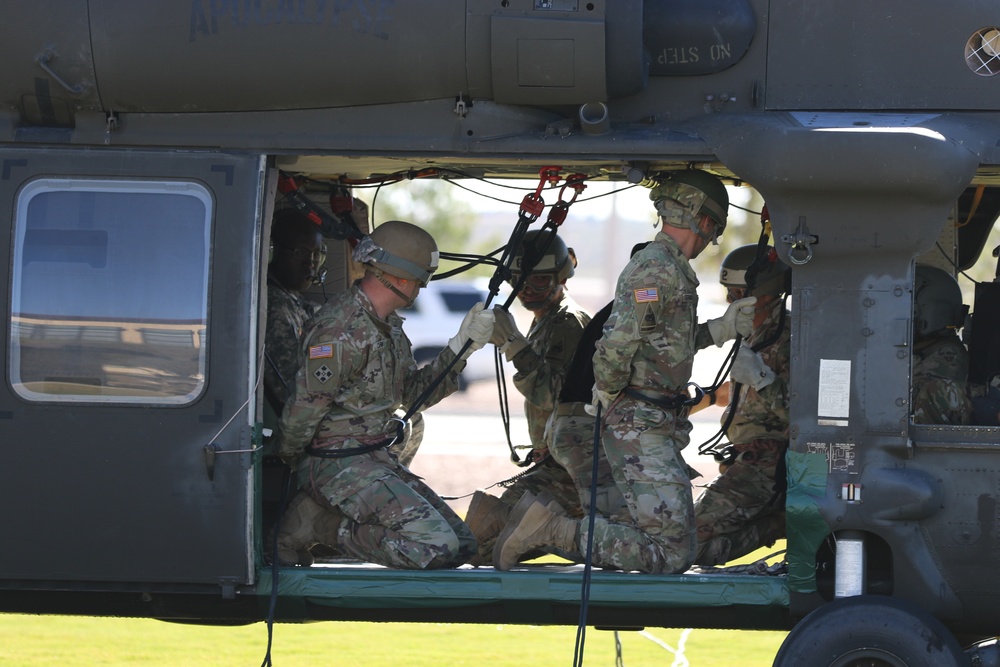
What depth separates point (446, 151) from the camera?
5.11m

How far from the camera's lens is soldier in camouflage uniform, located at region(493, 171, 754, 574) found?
5.21 metres

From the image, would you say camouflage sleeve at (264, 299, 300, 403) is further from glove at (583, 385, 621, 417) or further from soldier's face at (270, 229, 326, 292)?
glove at (583, 385, 621, 417)

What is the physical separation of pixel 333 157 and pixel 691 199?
60.7 inches

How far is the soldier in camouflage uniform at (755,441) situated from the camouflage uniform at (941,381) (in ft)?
2.05

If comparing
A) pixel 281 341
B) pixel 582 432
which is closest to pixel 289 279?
pixel 281 341

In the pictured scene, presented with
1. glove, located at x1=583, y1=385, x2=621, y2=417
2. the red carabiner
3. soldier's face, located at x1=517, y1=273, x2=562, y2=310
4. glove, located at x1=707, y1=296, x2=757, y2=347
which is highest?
the red carabiner

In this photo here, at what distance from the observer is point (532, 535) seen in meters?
5.39

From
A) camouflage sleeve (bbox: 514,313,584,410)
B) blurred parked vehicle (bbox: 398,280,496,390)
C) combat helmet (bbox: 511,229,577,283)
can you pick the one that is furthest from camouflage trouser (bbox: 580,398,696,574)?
blurred parked vehicle (bbox: 398,280,496,390)

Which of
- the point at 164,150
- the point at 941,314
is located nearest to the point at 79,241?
the point at 164,150

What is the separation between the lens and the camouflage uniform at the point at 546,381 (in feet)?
21.5

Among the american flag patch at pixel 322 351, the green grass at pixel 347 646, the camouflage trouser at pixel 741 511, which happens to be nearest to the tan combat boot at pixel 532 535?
the camouflage trouser at pixel 741 511

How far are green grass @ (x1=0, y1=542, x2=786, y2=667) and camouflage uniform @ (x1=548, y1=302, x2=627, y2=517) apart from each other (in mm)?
1456

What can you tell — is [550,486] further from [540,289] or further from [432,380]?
[432,380]

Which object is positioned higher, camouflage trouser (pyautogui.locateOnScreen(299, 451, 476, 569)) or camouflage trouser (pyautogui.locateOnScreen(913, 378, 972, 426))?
camouflage trouser (pyautogui.locateOnScreen(913, 378, 972, 426))
